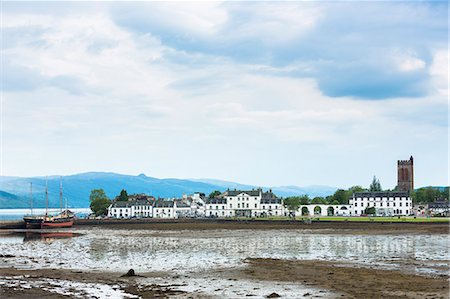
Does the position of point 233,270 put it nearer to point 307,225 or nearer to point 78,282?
point 78,282

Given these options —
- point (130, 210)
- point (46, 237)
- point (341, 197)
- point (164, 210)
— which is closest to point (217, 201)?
point (164, 210)

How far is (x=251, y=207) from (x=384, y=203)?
33896 mm

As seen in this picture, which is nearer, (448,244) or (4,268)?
(4,268)

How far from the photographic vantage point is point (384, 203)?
140000 millimetres

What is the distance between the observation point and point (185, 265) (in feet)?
136

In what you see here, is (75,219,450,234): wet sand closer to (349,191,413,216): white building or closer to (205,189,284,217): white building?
(205,189,284,217): white building

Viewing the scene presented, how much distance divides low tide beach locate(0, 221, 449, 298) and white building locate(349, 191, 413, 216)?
79262mm

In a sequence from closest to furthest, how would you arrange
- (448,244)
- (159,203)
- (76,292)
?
(76,292) < (448,244) < (159,203)

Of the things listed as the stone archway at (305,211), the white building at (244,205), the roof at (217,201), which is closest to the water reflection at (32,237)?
the white building at (244,205)

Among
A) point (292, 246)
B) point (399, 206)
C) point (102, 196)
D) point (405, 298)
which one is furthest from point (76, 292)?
point (102, 196)

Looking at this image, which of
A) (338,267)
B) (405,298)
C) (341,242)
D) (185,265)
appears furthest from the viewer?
(341,242)

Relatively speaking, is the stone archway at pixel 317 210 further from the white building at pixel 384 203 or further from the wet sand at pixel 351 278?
the wet sand at pixel 351 278

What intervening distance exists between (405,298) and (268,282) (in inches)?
336

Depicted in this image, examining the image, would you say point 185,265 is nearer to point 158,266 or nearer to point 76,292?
point 158,266
